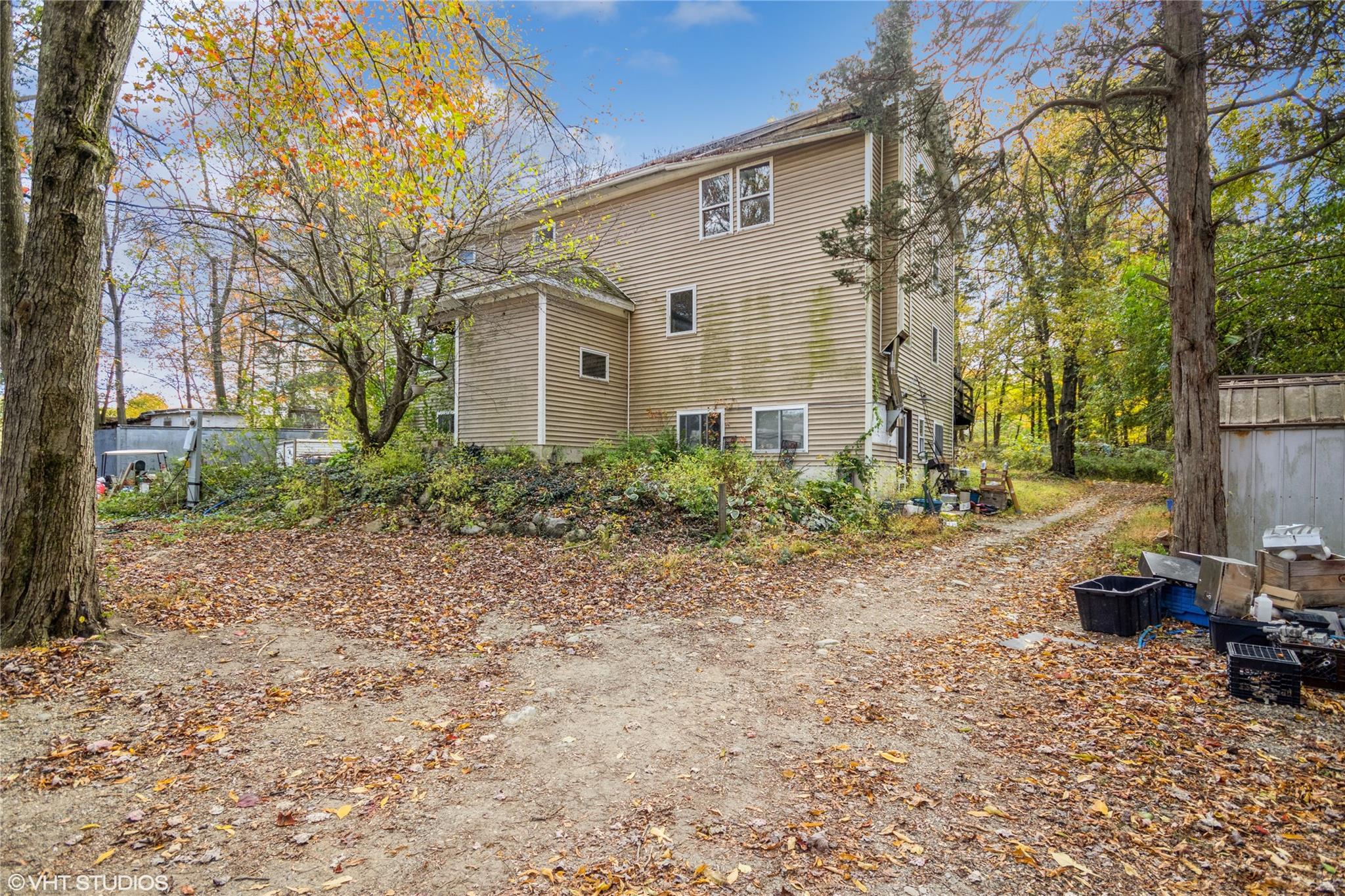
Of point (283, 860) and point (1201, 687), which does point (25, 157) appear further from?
point (1201, 687)

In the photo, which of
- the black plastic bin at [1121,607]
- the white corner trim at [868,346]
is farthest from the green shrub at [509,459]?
the black plastic bin at [1121,607]

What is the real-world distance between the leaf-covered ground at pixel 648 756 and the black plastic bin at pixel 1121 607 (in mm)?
239

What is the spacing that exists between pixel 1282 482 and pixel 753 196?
1079cm

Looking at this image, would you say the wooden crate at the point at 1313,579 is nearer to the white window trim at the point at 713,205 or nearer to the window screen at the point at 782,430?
the window screen at the point at 782,430

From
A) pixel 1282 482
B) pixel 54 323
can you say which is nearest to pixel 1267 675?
pixel 1282 482

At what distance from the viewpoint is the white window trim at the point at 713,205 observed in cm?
1390

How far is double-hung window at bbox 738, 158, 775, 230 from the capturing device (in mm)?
13422

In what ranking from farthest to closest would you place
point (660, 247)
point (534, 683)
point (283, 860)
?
point (660, 247), point (534, 683), point (283, 860)

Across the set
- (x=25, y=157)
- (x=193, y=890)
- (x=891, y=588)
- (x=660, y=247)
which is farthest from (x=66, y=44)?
(x=660, y=247)

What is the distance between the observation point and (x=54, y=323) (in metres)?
4.27

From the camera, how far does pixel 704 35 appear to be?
909 centimetres

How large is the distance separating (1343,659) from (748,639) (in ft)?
13.9

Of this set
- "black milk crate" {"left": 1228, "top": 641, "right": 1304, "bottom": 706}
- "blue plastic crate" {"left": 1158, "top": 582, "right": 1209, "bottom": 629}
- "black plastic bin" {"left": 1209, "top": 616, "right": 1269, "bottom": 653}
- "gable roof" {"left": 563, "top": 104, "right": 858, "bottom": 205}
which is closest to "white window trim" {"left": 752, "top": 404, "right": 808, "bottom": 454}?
"gable roof" {"left": 563, "top": 104, "right": 858, "bottom": 205}

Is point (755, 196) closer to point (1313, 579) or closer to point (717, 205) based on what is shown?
point (717, 205)
